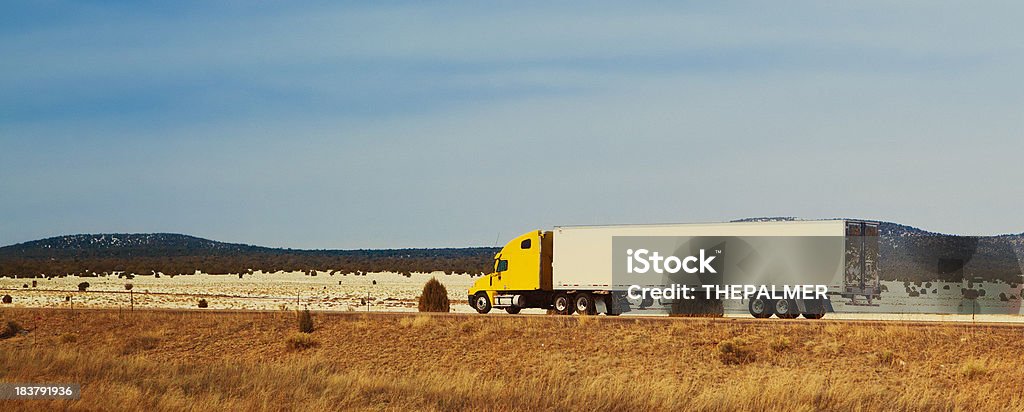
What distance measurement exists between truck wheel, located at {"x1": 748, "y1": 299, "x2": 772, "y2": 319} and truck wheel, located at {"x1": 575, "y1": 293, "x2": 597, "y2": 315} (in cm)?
586

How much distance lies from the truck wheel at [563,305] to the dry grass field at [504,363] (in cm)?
505

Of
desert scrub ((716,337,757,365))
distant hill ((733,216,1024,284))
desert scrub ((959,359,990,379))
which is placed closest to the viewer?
desert scrub ((959,359,990,379))

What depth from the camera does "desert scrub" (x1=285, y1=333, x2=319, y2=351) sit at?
34625 millimetres

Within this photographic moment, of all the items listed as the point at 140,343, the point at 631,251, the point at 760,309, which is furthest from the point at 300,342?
the point at 760,309

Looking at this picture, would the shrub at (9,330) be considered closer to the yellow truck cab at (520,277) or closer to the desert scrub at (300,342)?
the desert scrub at (300,342)

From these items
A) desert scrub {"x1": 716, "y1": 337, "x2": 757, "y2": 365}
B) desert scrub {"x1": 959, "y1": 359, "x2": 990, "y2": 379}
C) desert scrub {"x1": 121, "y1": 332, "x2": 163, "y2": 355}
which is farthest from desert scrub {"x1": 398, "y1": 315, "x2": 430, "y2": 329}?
desert scrub {"x1": 959, "y1": 359, "x2": 990, "y2": 379}

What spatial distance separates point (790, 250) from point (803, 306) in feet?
6.69

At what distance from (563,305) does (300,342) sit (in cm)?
1106

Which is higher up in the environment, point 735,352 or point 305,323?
point 305,323

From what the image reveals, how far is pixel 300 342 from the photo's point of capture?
34719mm

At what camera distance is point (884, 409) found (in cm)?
1939

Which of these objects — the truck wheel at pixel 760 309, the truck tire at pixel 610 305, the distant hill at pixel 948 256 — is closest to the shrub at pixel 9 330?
the truck tire at pixel 610 305

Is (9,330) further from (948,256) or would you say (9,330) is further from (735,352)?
(948,256)

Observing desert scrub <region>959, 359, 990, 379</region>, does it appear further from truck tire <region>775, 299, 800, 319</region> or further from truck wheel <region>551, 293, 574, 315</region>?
truck wheel <region>551, 293, 574, 315</region>
